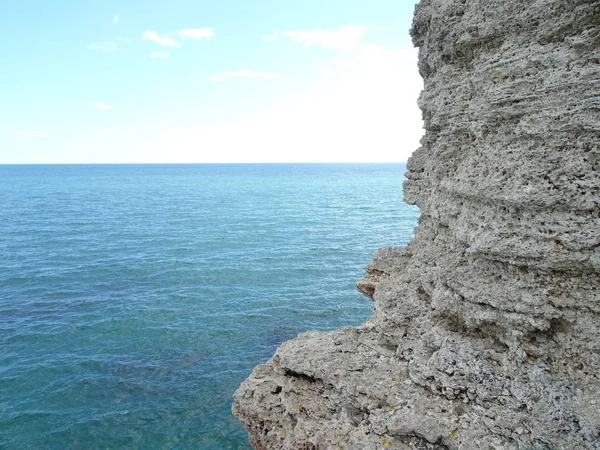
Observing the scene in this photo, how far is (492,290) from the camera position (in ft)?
27.9

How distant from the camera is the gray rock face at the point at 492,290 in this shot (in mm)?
7375

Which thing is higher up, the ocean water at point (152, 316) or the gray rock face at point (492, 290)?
the gray rock face at point (492, 290)

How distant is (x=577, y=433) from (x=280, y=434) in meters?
5.48

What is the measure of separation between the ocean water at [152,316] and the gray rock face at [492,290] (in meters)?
9.58

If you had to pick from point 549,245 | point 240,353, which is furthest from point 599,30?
point 240,353

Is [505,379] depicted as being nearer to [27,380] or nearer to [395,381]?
[395,381]

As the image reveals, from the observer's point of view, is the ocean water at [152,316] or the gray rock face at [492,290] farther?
the ocean water at [152,316]

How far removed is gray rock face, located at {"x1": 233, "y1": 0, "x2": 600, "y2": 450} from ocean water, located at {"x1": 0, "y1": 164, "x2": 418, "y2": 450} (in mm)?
9578

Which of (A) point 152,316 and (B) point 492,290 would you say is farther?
(A) point 152,316

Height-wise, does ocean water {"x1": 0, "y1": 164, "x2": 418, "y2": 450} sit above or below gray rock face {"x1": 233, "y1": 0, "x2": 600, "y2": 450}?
below

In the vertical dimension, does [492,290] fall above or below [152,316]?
above

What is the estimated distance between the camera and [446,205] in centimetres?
1015

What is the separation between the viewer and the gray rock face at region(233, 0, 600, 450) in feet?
24.2

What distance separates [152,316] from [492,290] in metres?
24.4
